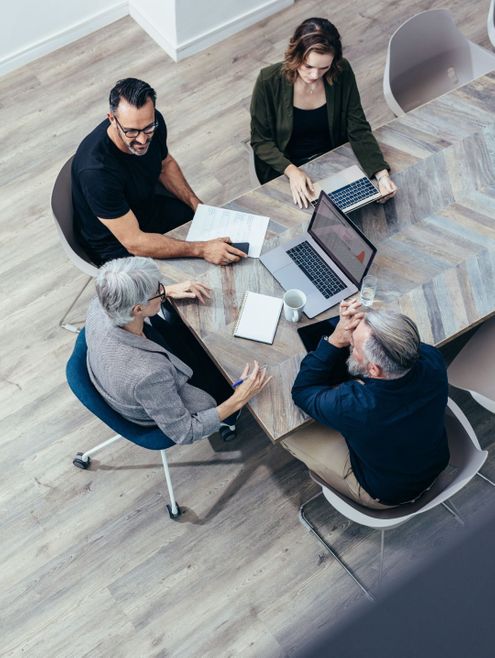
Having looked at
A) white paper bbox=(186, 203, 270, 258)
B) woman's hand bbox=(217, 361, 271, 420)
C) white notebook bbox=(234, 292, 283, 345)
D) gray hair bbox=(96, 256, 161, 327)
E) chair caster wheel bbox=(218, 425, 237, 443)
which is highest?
gray hair bbox=(96, 256, 161, 327)

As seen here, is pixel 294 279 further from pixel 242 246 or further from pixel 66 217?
pixel 66 217

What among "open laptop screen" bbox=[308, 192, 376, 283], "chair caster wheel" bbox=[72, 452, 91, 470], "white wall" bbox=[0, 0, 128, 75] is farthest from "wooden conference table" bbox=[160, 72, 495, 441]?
"white wall" bbox=[0, 0, 128, 75]

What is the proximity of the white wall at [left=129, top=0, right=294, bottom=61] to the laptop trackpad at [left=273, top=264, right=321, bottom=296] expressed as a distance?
2.31m

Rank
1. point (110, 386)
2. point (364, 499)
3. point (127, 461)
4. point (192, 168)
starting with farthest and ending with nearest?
1. point (192, 168)
2. point (127, 461)
3. point (364, 499)
4. point (110, 386)

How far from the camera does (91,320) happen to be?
7.97 feet

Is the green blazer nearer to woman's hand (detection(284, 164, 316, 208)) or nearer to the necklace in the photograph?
the necklace

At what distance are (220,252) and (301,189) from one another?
0.45m

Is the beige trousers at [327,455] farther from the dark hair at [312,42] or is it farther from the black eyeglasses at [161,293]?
the dark hair at [312,42]

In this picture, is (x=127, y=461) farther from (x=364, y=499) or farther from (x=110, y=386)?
(x=364, y=499)

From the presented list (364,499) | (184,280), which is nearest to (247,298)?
(184,280)

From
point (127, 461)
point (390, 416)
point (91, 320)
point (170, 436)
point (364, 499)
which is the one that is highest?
point (91, 320)

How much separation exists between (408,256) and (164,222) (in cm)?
116

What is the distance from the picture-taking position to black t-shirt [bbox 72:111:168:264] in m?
2.71

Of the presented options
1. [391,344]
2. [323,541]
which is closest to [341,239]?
[391,344]
